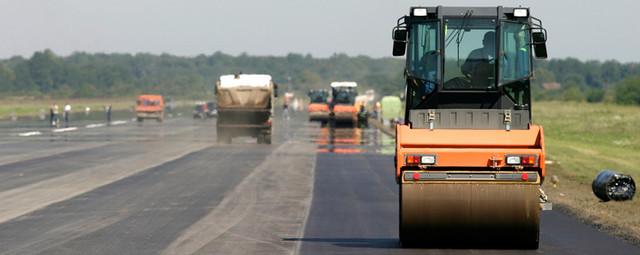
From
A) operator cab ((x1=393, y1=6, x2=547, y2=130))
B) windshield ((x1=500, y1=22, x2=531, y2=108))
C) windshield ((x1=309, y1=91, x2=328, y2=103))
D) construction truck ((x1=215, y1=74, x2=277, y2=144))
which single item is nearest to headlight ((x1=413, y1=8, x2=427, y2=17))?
operator cab ((x1=393, y1=6, x2=547, y2=130))

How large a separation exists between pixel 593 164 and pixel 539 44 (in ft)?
87.7

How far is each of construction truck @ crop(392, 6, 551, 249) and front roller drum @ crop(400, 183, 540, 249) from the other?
0.01 meters

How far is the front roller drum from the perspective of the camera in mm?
16172

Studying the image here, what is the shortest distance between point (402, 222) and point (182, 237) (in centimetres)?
424

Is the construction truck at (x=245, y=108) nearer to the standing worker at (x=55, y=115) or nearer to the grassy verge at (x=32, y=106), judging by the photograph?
the standing worker at (x=55, y=115)

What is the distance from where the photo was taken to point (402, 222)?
1656 centimetres

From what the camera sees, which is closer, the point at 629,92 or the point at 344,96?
the point at 344,96

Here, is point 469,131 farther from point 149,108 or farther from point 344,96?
point 149,108

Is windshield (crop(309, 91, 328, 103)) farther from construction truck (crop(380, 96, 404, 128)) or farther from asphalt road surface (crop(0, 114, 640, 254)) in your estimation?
asphalt road surface (crop(0, 114, 640, 254))

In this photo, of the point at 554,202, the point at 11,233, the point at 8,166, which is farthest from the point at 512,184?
the point at 8,166

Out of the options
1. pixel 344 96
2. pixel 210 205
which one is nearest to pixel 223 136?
pixel 344 96

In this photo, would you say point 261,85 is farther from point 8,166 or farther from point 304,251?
point 304,251

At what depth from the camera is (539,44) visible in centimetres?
1736

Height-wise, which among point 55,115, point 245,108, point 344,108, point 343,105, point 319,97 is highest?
point 319,97
